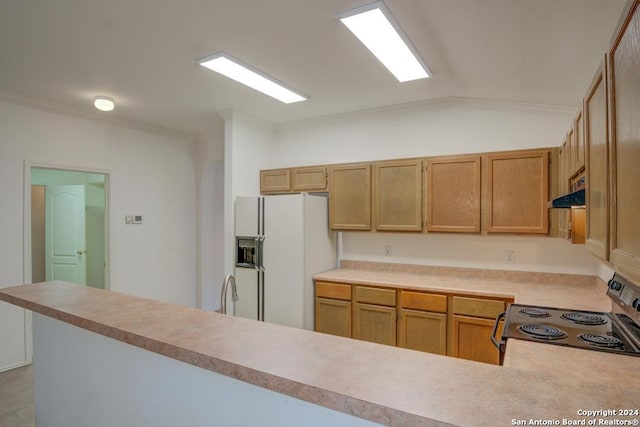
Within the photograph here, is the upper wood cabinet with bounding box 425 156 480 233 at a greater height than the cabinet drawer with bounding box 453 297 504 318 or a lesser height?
greater

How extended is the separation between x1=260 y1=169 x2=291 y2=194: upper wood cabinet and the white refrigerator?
0.47m

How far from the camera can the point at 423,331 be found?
3.20 meters

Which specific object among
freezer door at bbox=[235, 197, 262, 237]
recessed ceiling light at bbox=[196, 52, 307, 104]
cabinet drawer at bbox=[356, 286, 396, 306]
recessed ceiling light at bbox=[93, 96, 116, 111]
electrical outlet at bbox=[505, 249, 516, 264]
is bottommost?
cabinet drawer at bbox=[356, 286, 396, 306]

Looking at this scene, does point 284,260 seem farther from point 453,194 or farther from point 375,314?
point 453,194

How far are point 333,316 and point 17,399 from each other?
278cm

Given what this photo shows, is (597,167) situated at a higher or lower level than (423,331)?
higher

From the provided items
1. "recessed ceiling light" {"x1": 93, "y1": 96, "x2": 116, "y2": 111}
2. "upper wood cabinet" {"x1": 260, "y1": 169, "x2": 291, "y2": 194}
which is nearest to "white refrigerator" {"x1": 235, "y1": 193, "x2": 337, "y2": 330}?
"upper wood cabinet" {"x1": 260, "y1": 169, "x2": 291, "y2": 194}

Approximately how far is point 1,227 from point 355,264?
357cm

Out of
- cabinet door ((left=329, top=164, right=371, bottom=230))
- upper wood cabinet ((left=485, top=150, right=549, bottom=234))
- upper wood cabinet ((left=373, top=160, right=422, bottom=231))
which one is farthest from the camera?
cabinet door ((left=329, top=164, right=371, bottom=230))

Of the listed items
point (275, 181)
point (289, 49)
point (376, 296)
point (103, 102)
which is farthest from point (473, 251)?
point (103, 102)

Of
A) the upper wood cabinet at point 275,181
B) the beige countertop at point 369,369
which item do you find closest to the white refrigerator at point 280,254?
the upper wood cabinet at point 275,181

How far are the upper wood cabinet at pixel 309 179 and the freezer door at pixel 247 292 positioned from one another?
110 centimetres

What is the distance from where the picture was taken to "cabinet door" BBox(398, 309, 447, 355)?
3.12 metres

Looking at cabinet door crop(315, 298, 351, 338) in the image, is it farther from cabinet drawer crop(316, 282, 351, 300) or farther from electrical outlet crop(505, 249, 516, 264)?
electrical outlet crop(505, 249, 516, 264)
